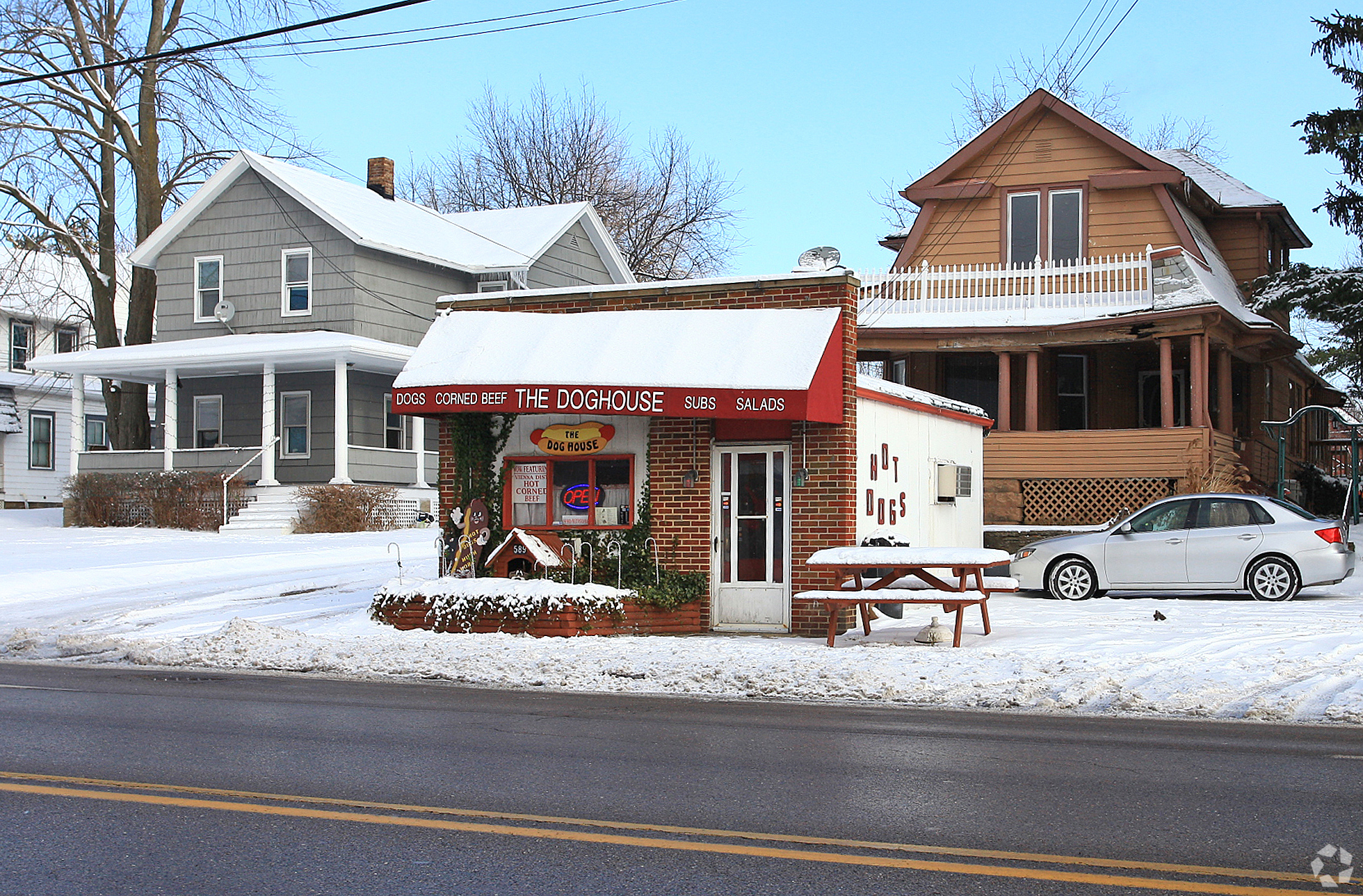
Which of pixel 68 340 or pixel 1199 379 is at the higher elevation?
pixel 68 340

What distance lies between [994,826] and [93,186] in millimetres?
36255

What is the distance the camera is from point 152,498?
99.0 ft

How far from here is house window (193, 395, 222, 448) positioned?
33031mm

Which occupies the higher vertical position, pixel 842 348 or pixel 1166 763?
pixel 842 348

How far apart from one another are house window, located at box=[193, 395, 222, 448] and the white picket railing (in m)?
16.4

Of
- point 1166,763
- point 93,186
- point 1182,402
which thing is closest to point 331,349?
point 93,186

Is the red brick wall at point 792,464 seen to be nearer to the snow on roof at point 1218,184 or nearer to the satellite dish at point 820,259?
the satellite dish at point 820,259

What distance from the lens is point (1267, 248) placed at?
29219 mm

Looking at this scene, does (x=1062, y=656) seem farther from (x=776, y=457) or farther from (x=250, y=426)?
(x=250, y=426)

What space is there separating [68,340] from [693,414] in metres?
37.8

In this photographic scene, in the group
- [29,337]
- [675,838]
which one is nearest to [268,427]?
[29,337]

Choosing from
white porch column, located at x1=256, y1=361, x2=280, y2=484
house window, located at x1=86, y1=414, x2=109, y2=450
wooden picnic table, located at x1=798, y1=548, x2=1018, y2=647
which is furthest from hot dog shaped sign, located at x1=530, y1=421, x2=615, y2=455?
house window, located at x1=86, y1=414, x2=109, y2=450

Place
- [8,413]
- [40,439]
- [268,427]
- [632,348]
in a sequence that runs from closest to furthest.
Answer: [632,348] → [268,427] → [8,413] → [40,439]

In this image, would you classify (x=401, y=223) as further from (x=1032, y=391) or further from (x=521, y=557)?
(x=521, y=557)
